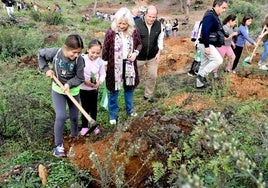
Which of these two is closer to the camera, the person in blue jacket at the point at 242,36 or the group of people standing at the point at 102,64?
the group of people standing at the point at 102,64

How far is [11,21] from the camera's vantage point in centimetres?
1389

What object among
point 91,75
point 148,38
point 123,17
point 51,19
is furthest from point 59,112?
point 51,19

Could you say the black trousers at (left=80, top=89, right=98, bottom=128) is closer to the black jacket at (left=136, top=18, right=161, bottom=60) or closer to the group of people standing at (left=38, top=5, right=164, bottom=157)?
A: the group of people standing at (left=38, top=5, right=164, bottom=157)

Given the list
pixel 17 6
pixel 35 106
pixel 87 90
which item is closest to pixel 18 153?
pixel 35 106

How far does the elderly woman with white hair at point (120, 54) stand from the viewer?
4379mm

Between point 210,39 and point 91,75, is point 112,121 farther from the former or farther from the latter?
point 210,39

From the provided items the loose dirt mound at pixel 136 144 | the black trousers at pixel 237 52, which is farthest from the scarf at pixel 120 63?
the black trousers at pixel 237 52

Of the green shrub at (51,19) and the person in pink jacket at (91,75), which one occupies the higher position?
the person in pink jacket at (91,75)

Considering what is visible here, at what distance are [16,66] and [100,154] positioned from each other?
193 inches

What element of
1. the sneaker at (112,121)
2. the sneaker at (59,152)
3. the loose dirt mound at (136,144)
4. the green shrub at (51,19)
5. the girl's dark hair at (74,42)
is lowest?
the green shrub at (51,19)

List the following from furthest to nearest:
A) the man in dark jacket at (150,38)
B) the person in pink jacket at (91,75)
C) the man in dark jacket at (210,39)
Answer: the man in dark jacket at (210,39) → the man in dark jacket at (150,38) → the person in pink jacket at (91,75)

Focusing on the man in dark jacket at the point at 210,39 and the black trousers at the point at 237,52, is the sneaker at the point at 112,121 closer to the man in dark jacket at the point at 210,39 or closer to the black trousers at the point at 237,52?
the man in dark jacket at the point at 210,39

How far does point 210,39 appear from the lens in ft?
17.8

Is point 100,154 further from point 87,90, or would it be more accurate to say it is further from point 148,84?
point 148,84
